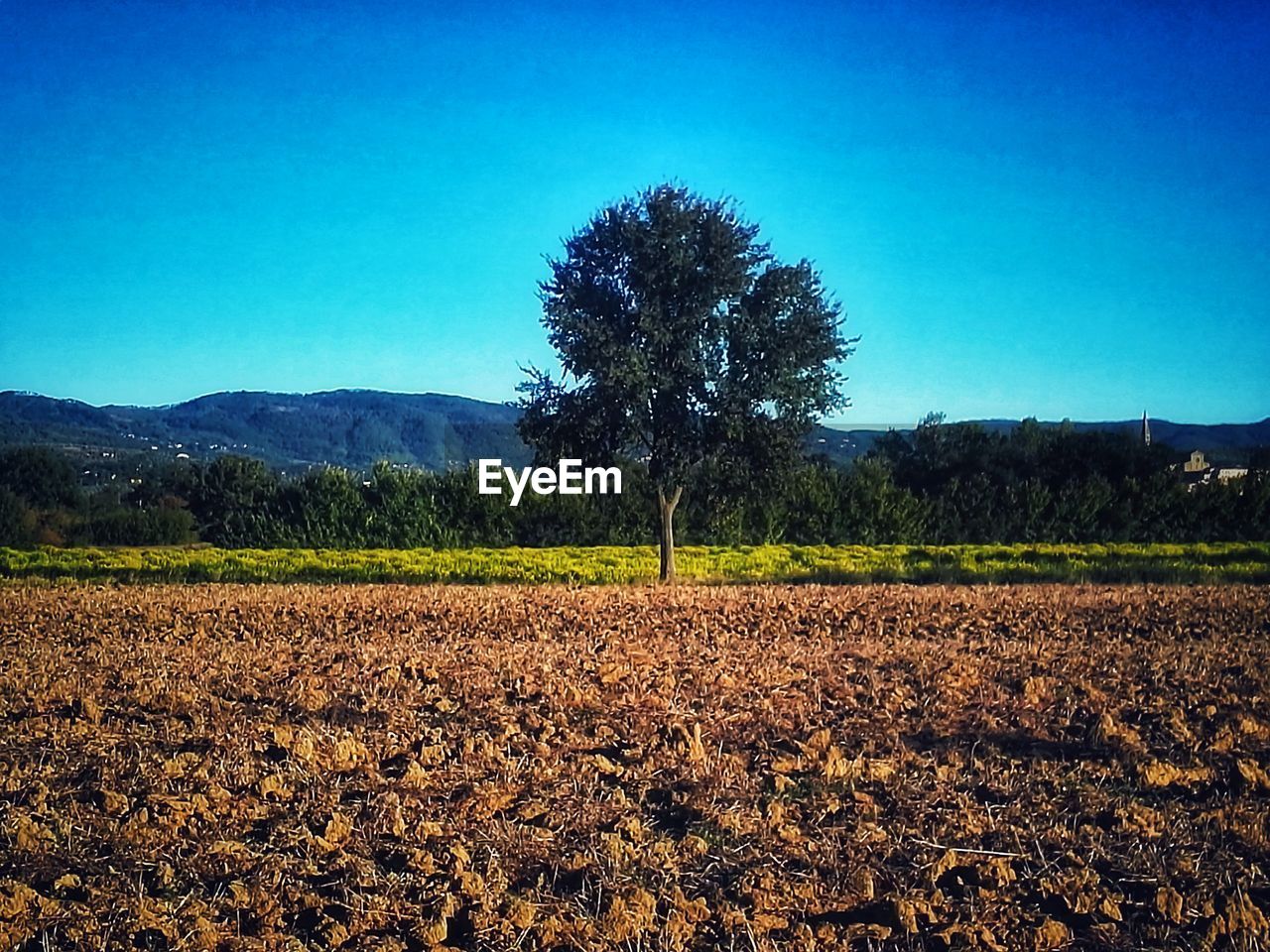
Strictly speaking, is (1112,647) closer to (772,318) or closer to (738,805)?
(738,805)

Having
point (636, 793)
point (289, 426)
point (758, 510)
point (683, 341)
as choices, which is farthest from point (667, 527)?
point (289, 426)

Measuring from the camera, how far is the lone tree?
23.9 meters

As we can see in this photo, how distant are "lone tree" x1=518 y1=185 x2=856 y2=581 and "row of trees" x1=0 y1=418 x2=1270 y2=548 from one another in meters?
13.9

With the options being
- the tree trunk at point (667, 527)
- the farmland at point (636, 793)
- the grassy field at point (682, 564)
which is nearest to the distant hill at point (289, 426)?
the grassy field at point (682, 564)

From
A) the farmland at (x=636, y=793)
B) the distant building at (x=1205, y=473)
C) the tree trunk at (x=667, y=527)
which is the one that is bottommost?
the farmland at (x=636, y=793)

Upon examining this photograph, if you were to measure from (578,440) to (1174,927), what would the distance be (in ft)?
64.9

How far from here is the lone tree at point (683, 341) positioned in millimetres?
23938

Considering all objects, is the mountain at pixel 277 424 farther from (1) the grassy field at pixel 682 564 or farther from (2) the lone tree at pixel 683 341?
(2) the lone tree at pixel 683 341

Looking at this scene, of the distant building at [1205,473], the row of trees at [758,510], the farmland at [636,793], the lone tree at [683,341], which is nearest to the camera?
the farmland at [636,793]

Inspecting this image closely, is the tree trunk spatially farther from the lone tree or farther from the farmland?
the farmland

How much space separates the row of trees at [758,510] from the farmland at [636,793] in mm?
25119

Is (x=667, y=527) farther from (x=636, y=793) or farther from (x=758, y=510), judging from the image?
(x=636, y=793)

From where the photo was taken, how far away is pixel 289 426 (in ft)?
262

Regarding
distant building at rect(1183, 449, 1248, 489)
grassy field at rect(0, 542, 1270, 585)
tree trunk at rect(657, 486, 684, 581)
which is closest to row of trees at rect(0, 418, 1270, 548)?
distant building at rect(1183, 449, 1248, 489)
